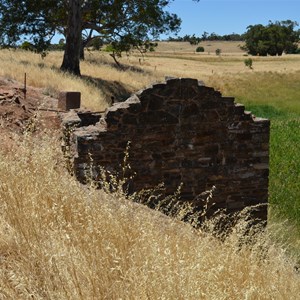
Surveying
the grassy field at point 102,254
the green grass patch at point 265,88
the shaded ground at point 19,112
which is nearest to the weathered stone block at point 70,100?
the shaded ground at point 19,112

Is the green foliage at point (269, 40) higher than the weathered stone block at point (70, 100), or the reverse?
the green foliage at point (269, 40)

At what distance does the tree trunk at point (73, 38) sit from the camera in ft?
85.5

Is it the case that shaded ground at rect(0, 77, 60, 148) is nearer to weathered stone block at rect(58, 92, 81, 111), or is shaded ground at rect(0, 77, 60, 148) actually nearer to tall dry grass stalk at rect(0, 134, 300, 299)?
weathered stone block at rect(58, 92, 81, 111)

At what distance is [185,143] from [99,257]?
17.8 ft

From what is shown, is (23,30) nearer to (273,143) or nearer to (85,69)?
(85,69)

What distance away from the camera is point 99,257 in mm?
3805

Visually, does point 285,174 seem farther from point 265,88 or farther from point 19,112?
point 265,88

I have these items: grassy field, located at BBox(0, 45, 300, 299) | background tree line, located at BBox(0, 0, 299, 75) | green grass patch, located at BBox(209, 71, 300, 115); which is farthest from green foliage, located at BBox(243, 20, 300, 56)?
grassy field, located at BBox(0, 45, 300, 299)

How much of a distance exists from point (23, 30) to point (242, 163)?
21.3 metres

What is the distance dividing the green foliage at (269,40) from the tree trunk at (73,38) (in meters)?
77.8

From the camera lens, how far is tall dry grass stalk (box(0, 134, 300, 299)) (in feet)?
11.3

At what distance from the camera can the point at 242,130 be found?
9344mm

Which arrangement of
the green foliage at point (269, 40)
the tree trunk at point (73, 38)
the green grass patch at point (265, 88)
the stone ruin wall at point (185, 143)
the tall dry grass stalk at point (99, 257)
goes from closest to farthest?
the tall dry grass stalk at point (99, 257)
the stone ruin wall at point (185, 143)
the tree trunk at point (73, 38)
the green grass patch at point (265, 88)
the green foliage at point (269, 40)

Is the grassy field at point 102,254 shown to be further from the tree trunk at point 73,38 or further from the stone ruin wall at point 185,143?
the tree trunk at point 73,38
